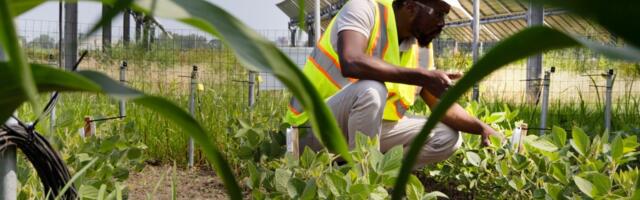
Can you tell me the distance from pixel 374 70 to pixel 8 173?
1.51 meters

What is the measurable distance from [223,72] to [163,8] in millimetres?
5774

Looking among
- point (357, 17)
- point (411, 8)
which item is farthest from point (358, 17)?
point (411, 8)

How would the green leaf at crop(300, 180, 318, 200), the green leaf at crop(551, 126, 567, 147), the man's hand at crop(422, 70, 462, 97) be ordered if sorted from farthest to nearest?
the man's hand at crop(422, 70, 462, 97), the green leaf at crop(551, 126, 567, 147), the green leaf at crop(300, 180, 318, 200)

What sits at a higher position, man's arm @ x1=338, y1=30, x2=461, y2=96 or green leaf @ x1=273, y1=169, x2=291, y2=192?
man's arm @ x1=338, y1=30, x2=461, y2=96

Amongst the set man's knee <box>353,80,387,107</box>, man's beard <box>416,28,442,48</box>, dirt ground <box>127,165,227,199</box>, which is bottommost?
dirt ground <box>127,165,227,199</box>

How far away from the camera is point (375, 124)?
2428 mm

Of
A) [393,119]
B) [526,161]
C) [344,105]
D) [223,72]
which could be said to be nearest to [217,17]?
[526,161]

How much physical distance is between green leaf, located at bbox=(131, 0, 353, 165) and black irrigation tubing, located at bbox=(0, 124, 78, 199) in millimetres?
580

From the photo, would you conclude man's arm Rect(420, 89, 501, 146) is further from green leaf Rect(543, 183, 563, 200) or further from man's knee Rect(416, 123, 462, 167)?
green leaf Rect(543, 183, 563, 200)

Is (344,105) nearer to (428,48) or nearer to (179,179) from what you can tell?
(428,48)

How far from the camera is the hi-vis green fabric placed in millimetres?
2484

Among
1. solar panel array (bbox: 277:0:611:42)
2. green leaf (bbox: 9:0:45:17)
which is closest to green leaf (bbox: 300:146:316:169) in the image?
green leaf (bbox: 9:0:45:17)

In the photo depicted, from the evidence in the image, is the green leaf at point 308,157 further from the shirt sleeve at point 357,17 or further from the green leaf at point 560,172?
the shirt sleeve at point 357,17

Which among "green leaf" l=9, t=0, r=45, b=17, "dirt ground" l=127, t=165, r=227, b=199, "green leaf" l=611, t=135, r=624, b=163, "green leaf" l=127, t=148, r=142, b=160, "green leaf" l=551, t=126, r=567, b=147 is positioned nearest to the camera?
"green leaf" l=9, t=0, r=45, b=17
